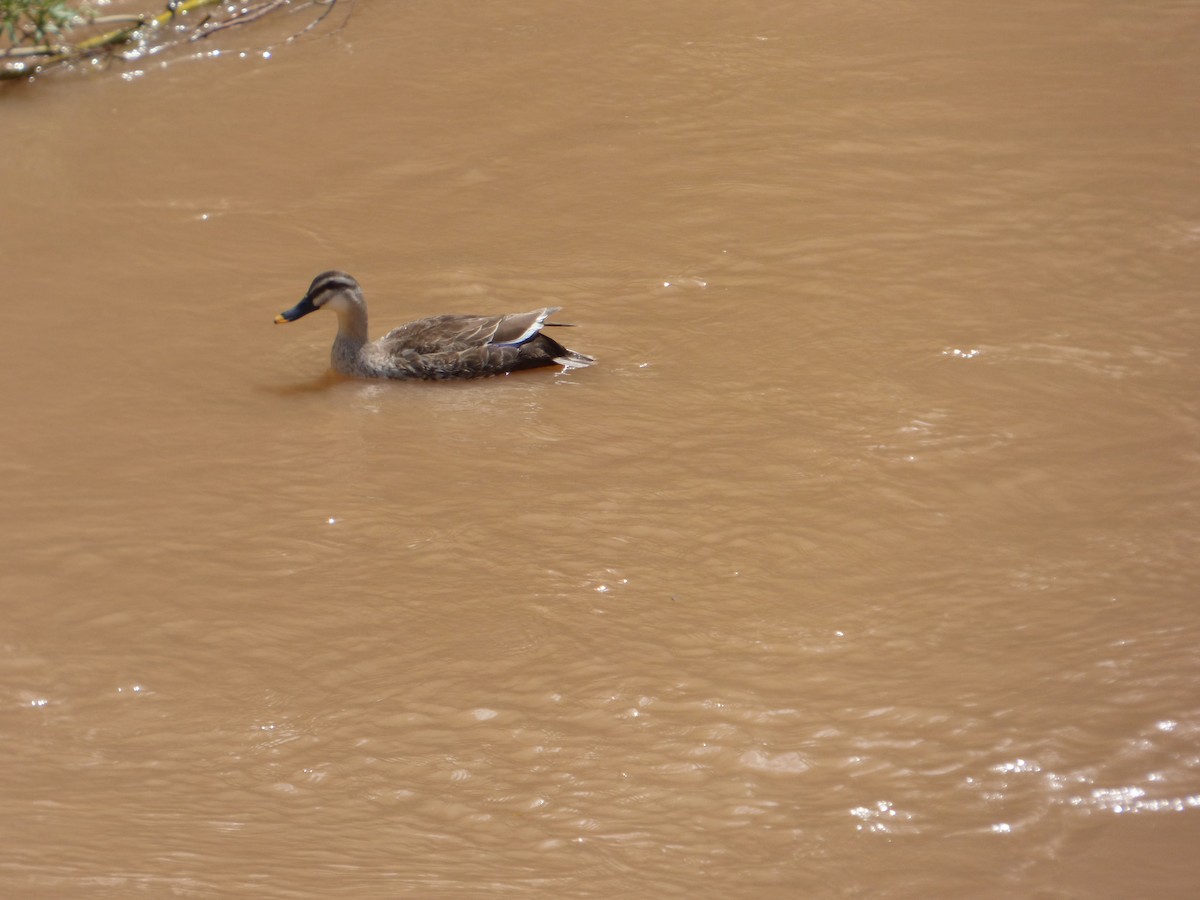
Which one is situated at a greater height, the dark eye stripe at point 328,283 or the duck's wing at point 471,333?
the dark eye stripe at point 328,283

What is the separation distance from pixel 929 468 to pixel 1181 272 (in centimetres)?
300

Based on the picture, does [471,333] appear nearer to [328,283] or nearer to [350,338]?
[350,338]

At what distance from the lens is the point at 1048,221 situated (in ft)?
30.0

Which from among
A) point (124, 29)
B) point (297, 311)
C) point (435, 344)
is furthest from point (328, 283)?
point (124, 29)

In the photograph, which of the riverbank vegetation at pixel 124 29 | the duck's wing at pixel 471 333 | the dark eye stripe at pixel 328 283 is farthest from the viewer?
the riverbank vegetation at pixel 124 29

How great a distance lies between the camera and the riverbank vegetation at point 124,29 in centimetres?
1245

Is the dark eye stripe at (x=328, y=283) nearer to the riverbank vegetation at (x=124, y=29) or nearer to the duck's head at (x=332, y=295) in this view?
the duck's head at (x=332, y=295)

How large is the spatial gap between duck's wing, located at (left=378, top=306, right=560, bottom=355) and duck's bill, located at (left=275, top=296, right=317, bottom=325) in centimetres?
60

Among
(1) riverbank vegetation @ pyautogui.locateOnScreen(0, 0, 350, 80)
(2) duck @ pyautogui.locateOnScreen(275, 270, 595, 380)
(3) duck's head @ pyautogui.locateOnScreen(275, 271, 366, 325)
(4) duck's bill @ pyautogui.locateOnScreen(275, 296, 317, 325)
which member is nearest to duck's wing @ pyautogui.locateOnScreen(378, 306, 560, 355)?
(2) duck @ pyautogui.locateOnScreen(275, 270, 595, 380)

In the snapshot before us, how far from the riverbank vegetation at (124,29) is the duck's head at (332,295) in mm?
5601

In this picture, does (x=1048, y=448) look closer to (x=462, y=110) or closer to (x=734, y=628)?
(x=734, y=628)

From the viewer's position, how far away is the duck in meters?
7.83

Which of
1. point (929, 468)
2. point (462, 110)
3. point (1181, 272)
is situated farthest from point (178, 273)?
point (1181, 272)

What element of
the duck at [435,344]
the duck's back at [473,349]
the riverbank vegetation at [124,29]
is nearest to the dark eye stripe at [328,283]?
the duck at [435,344]
